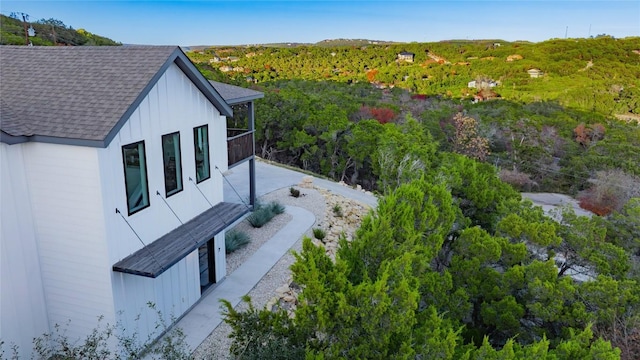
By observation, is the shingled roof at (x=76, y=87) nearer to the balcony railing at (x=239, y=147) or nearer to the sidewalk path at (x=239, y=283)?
the balcony railing at (x=239, y=147)

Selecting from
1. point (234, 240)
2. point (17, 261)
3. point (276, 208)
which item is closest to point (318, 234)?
point (276, 208)

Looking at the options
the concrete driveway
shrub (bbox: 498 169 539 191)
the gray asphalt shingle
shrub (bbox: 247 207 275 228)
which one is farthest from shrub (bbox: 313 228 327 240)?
shrub (bbox: 498 169 539 191)

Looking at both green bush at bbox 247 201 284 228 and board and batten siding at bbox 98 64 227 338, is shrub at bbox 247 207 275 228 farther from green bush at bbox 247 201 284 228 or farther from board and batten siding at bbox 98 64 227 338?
board and batten siding at bbox 98 64 227 338

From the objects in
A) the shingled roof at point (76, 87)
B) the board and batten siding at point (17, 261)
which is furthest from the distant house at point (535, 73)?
the board and batten siding at point (17, 261)

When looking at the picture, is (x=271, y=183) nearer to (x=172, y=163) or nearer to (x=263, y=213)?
(x=263, y=213)

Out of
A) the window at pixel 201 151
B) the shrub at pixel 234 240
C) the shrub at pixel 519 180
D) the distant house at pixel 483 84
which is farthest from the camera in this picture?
the distant house at pixel 483 84
